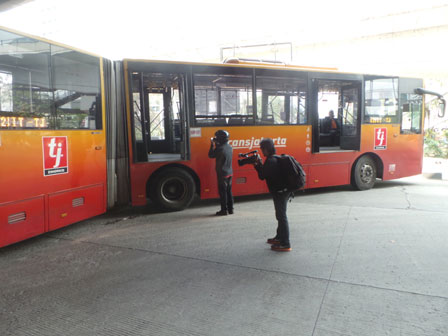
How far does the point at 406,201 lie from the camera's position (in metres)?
8.27

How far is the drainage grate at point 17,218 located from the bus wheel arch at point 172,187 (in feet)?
8.71

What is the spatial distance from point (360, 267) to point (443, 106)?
7923mm

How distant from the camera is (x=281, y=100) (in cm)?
846

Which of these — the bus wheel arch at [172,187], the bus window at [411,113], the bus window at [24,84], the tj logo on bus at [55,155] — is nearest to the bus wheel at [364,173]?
the bus window at [411,113]

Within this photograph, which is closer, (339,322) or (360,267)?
(339,322)

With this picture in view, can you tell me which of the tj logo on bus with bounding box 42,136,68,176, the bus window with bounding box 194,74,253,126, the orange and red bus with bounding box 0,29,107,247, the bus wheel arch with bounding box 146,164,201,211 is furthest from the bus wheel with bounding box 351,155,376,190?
the tj logo on bus with bounding box 42,136,68,176

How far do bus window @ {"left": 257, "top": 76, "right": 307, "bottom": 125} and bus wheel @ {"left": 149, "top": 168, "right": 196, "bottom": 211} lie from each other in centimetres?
225

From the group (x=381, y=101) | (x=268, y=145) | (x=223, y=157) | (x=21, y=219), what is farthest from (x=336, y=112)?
(x=21, y=219)

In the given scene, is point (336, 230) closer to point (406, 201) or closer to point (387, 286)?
point (387, 286)

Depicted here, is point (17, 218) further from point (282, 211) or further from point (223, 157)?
point (282, 211)

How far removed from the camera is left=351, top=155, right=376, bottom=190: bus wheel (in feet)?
31.4

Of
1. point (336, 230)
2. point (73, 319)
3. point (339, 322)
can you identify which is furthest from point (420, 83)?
point (73, 319)

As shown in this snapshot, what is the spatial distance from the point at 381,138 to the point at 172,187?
19.8 ft

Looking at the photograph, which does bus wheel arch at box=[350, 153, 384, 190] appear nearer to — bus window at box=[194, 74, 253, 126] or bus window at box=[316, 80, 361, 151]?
bus window at box=[316, 80, 361, 151]
